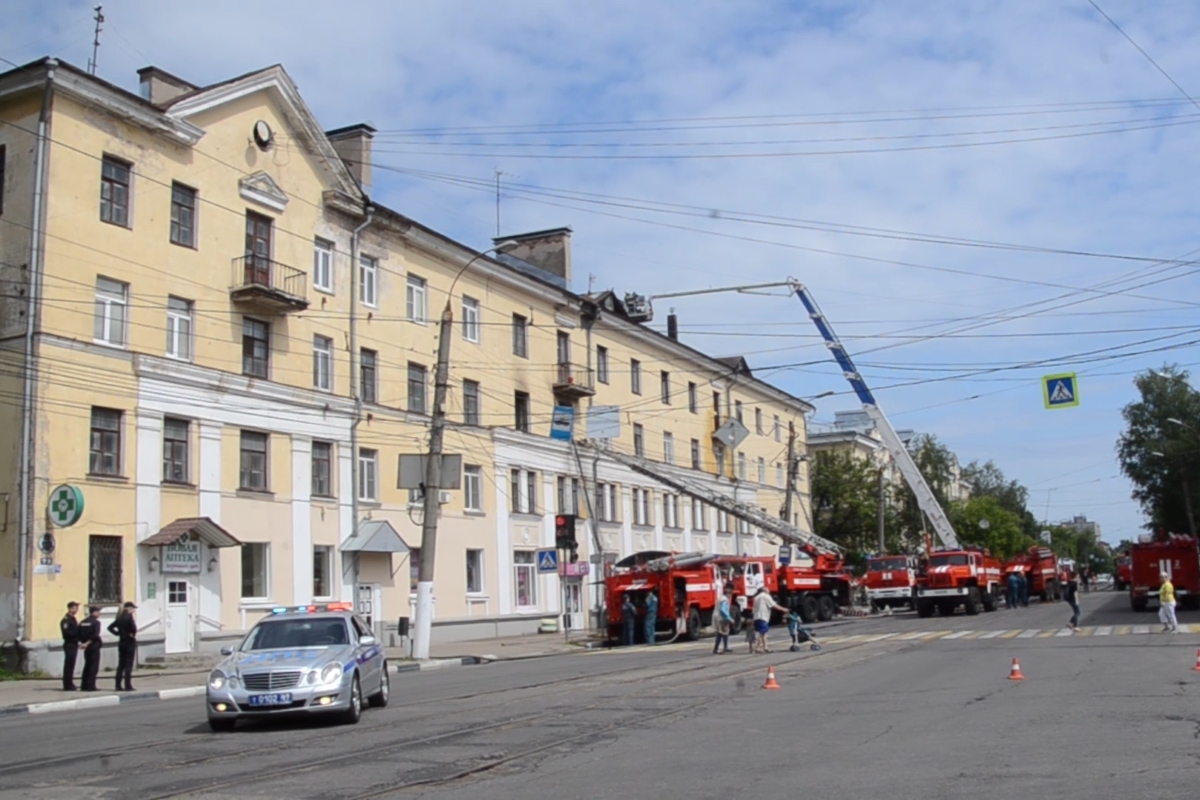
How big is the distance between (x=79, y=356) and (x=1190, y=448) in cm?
5994

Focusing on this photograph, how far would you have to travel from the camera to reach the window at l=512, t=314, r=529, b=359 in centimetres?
4603

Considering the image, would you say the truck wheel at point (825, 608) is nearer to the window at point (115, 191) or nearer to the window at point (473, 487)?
the window at point (473, 487)

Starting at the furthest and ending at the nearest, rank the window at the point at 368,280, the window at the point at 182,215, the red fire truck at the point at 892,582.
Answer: the red fire truck at the point at 892,582
the window at the point at 368,280
the window at the point at 182,215

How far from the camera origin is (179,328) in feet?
102

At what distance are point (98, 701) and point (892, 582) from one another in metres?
38.0

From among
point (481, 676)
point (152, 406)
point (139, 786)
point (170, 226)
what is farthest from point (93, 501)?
point (139, 786)

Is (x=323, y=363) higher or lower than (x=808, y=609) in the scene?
higher

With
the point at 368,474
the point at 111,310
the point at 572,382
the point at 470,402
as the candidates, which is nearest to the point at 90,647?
the point at 111,310

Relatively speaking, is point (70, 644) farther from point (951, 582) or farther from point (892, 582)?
point (892, 582)

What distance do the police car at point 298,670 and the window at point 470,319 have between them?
2680 cm

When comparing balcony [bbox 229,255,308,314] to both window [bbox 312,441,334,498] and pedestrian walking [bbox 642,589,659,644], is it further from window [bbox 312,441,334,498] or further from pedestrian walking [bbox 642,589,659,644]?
pedestrian walking [bbox 642,589,659,644]

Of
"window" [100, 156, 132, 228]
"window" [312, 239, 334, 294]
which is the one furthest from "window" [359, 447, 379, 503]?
"window" [100, 156, 132, 228]

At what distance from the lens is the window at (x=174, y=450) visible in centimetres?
3027

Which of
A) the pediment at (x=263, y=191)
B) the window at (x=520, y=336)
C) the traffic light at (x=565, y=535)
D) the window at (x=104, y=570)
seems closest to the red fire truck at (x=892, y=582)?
the window at (x=520, y=336)
